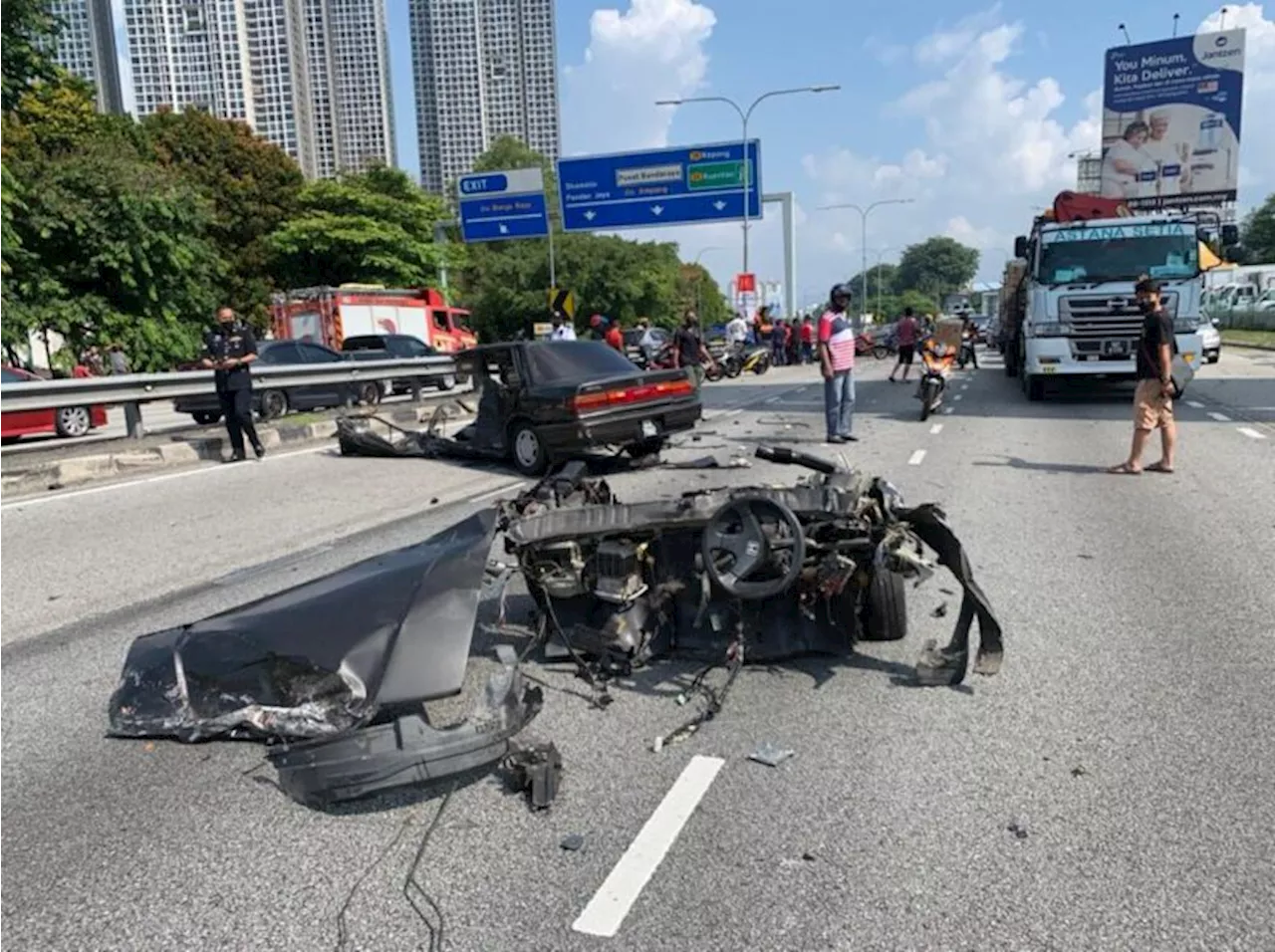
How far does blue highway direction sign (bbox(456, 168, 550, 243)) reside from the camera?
99.5 feet

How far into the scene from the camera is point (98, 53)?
66.8 meters

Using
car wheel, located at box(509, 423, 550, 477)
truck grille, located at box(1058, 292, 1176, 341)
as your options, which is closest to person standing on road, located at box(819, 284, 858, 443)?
car wheel, located at box(509, 423, 550, 477)

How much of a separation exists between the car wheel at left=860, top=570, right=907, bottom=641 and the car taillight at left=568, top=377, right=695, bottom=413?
238 inches

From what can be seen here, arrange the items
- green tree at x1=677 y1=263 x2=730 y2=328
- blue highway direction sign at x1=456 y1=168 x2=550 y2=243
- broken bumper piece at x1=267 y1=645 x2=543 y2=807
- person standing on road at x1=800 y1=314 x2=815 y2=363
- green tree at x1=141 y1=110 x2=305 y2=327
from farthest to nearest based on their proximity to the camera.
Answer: green tree at x1=677 y1=263 x2=730 y2=328 < green tree at x1=141 y1=110 x2=305 y2=327 < person standing on road at x1=800 y1=314 x2=815 y2=363 < blue highway direction sign at x1=456 y1=168 x2=550 y2=243 < broken bumper piece at x1=267 y1=645 x2=543 y2=807

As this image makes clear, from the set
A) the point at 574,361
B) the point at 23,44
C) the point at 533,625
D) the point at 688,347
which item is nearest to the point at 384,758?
the point at 533,625

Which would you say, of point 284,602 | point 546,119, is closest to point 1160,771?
point 284,602

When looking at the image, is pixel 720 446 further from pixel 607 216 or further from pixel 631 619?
pixel 607 216

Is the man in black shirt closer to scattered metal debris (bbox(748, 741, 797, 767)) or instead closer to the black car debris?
the black car debris

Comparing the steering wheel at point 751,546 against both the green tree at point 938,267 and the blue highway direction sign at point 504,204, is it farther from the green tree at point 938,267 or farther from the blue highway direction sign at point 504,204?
the green tree at point 938,267

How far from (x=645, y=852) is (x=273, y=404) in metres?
16.6

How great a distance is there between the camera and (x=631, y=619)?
4.41m

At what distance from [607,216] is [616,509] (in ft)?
87.1

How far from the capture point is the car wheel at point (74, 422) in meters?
16.0

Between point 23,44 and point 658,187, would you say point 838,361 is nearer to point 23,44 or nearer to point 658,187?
point 23,44
